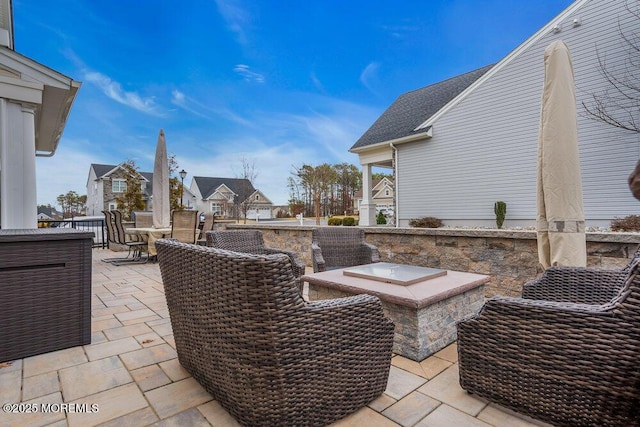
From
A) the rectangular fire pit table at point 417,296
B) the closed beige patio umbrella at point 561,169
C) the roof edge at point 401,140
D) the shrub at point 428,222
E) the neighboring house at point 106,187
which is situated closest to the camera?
the rectangular fire pit table at point 417,296

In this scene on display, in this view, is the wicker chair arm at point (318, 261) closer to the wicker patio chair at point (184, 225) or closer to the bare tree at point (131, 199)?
the wicker patio chair at point (184, 225)

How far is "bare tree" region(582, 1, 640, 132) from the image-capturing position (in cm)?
654

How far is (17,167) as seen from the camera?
13.0 feet

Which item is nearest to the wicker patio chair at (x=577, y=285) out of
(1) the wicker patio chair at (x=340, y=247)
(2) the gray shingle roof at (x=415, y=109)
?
(1) the wicker patio chair at (x=340, y=247)

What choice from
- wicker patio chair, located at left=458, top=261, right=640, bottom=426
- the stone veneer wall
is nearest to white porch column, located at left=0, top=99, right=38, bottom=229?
the stone veneer wall

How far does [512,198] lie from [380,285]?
295 inches

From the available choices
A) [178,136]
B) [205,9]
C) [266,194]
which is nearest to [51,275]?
[205,9]

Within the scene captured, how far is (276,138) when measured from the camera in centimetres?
2206

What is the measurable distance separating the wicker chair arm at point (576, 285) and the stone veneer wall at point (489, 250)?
95 centimetres

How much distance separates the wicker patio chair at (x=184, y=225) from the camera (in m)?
5.99

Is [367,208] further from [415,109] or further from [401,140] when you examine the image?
[415,109]

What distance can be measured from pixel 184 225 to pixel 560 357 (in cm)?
596

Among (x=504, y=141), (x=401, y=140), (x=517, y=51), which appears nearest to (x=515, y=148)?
(x=504, y=141)

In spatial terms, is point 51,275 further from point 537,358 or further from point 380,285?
point 537,358
